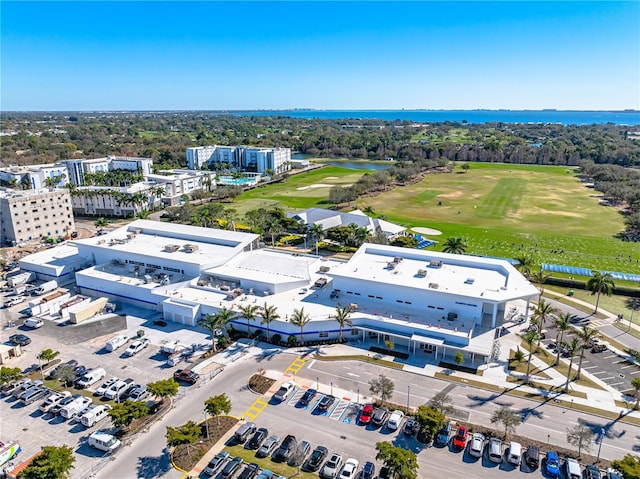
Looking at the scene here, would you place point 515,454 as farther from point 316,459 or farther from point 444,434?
point 316,459

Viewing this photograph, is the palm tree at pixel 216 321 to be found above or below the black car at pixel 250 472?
above

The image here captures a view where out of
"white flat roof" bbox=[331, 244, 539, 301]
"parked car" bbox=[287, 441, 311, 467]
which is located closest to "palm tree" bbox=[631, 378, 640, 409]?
"white flat roof" bbox=[331, 244, 539, 301]

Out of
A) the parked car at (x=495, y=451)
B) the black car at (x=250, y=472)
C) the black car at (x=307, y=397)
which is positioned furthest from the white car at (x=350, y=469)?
the parked car at (x=495, y=451)

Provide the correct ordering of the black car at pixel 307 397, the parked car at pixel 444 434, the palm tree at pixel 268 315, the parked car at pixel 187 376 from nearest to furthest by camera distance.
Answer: the parked car at pixel 444 434
the black car at pixel 307 397
the parked car at pixel 187 376
the palm tree at pixel 268 315

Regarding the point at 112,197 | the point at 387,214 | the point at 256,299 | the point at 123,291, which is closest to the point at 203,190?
the point at 112,197

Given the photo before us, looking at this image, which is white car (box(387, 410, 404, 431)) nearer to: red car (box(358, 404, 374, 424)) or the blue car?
red car (box(358, 404, 374, 424))

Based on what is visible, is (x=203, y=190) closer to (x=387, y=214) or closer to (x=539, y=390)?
(x=387, y=214)

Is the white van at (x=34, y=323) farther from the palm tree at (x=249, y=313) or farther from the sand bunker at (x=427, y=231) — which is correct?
the sand bunker at (x=427, y=231)
